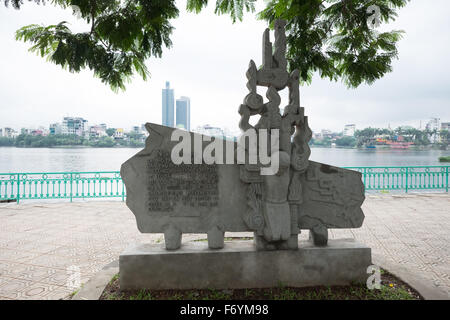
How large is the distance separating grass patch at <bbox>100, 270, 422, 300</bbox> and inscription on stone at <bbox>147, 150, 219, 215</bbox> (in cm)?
99

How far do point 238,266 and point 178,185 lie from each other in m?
1.25

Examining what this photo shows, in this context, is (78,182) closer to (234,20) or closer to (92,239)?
(92,239)

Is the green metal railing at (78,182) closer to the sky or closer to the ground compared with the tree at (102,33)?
closer to the ground

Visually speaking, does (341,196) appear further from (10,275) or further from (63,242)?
(63,242)

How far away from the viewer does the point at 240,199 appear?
345 cm

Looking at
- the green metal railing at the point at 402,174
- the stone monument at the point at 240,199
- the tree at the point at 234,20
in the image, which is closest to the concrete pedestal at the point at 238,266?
the stone monument at the point at 240,199

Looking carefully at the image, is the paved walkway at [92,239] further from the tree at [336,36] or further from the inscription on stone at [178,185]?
the tree at [336,36]

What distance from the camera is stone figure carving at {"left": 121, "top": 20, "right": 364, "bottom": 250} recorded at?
3363mm

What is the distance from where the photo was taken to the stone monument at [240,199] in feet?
10.9

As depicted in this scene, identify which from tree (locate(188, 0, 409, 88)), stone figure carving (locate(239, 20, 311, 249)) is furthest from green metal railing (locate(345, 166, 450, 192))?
stone figure carving (locate(239, 20, 311, 249))

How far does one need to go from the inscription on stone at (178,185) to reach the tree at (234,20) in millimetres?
1507

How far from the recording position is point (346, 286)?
3.44 meters

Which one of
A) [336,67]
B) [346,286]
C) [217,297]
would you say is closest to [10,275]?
[217,297]

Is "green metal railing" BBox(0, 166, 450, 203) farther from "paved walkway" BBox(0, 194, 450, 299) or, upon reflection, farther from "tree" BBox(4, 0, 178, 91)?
"tree" BBox(4, 0, 178, 91)
